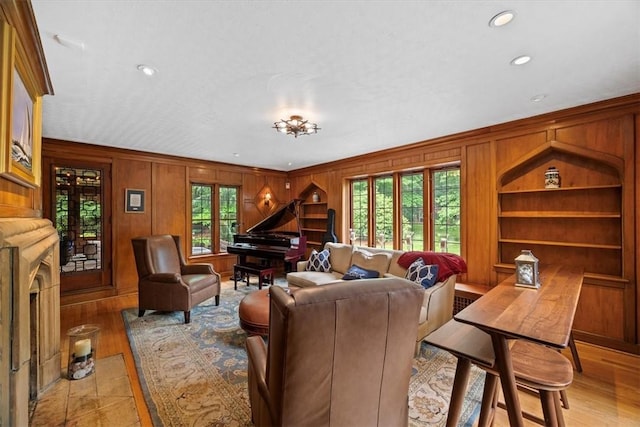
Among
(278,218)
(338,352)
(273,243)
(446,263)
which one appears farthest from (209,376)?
(278,218)

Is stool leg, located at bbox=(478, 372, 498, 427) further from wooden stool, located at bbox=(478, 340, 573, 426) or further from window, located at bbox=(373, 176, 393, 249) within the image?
window, located at bbox=(373, 176, 393, 249)

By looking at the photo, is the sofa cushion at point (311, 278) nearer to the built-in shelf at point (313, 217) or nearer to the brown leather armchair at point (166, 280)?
the brown leather armchair at point (166, 280)

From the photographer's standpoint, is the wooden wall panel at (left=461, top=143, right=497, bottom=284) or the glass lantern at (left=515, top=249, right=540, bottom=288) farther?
the wooden wall panel at (left=461, top=143, right=497, bottom=284)

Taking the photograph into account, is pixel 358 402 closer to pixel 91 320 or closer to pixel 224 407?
pixel 224 407

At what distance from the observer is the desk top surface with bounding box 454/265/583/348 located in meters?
1.24

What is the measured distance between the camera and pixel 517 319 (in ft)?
4.58

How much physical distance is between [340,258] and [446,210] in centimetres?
185

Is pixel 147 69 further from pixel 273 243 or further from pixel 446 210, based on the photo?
pixel 446 210

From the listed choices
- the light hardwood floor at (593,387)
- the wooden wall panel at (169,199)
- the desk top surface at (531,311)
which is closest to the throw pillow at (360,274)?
the desk top surface at (531,311)

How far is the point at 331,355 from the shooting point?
1146mm

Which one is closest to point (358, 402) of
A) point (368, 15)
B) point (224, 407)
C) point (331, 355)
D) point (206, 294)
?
point (331, 355)

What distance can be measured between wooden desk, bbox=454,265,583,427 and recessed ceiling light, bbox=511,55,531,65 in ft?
5.66

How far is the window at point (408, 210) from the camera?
14.0ft

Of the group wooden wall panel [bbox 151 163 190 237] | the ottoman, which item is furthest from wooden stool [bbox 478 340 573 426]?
wooden wall panel [bbox 151 163 190 237]
